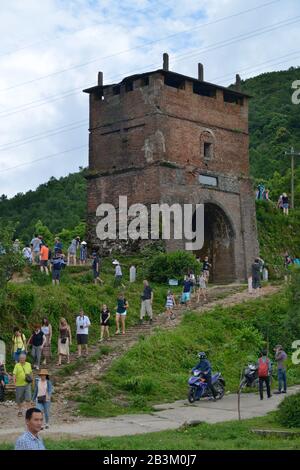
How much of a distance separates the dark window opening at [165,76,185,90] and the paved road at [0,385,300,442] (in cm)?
1896

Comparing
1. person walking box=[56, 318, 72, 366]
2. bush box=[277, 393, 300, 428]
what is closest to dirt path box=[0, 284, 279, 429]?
person walking box=[56, 318, 72, 366]

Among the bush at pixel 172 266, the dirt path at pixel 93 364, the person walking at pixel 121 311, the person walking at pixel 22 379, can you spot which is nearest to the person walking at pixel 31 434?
the dirt path at pixel 93 364

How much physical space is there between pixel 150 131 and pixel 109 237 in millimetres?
4712

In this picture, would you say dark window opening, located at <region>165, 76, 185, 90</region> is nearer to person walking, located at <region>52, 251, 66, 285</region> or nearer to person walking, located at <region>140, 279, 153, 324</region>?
person walking, located at <region>52, 251, 66, 285</region>

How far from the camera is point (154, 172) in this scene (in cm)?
3653

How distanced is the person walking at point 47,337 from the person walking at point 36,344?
77 centimetres

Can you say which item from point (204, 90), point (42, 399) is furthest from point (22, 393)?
point (204, 90)

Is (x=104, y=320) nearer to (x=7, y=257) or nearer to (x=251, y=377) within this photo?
(x=7, y=257)

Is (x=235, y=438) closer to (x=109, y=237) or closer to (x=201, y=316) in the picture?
(x=201, y=316)

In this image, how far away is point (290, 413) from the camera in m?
15.9

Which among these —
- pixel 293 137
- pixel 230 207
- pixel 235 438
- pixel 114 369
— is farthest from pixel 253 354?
pixel 293 137

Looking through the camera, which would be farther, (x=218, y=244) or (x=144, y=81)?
(x=218, y=244)

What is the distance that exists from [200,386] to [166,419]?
2.57 metres

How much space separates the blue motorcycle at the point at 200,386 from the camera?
20562 mm
